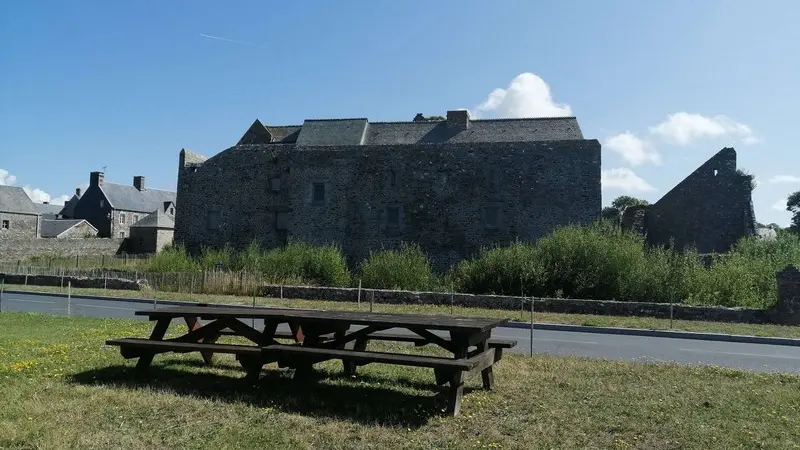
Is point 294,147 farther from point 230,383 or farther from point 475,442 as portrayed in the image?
point 475,442

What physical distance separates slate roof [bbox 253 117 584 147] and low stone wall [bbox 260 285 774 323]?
14.9 meters

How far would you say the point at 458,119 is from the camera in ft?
114

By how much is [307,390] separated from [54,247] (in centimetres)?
4254

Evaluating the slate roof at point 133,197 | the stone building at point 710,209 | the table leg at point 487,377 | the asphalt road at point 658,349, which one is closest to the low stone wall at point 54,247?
the slate roof at point 133,197

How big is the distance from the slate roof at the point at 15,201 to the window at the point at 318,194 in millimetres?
29192

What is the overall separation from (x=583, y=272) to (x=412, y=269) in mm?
6508

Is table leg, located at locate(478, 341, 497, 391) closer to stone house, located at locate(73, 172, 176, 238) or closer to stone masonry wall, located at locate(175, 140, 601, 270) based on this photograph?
stone masonry wall, located at locate(175, 140, 601, 270)

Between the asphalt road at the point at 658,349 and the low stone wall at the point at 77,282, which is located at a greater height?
the low stone wall at the point at 77,282

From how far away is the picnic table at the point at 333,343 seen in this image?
570 cm

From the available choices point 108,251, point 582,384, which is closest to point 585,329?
point 582,384

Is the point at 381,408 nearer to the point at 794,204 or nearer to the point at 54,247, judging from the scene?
the point at 54,247

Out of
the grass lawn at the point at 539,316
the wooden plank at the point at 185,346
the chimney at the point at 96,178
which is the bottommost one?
the grass lawn at the point at 539,316

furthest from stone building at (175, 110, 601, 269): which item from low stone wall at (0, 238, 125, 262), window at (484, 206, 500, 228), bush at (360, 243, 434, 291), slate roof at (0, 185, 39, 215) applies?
slate roof at (0, 185, 39, 215)

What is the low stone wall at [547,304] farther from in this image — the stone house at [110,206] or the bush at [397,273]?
the stone house at [110,206]
